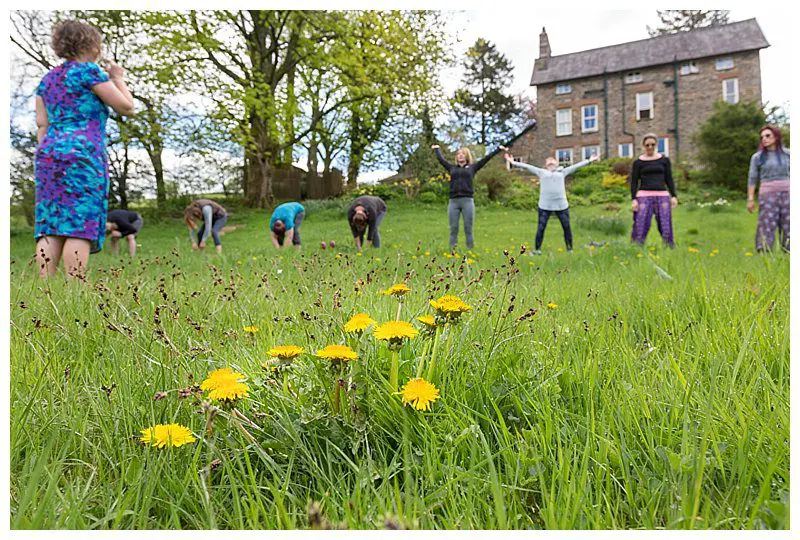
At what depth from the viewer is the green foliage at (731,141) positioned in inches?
662

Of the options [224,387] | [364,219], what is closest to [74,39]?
[224,387]

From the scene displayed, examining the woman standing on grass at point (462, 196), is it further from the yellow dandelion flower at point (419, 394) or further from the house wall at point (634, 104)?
the house wall at point (634, 104)

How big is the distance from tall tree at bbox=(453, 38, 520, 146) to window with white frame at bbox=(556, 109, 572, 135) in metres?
3.19

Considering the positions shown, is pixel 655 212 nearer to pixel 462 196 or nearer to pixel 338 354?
pixel 462 196

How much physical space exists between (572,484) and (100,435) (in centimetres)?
82

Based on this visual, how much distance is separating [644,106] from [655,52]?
9.40 feet

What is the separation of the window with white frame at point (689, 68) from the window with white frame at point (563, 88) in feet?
18.2

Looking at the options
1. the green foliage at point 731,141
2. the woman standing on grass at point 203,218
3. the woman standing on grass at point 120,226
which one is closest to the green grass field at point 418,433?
the woman standing on grass at point 203,218

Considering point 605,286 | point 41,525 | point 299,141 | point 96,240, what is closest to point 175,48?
point 299,141

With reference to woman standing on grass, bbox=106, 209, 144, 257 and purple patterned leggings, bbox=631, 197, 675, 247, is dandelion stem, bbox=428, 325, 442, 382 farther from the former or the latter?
woman standing on grass, bbox=106, 209, 144, 257

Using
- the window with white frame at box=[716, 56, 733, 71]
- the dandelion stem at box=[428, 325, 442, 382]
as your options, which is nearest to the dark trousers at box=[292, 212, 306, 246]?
the dandelion stem at box=[428, 325, 442, 382]

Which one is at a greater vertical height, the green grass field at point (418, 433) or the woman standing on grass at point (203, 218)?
the woman standing on grass at point (203, 218)

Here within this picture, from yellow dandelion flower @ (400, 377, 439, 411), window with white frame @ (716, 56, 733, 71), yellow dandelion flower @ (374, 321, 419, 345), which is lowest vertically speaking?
yellow dandelion flower @ (400, 377, 439, 411)

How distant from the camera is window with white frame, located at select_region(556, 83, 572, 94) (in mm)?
27375
